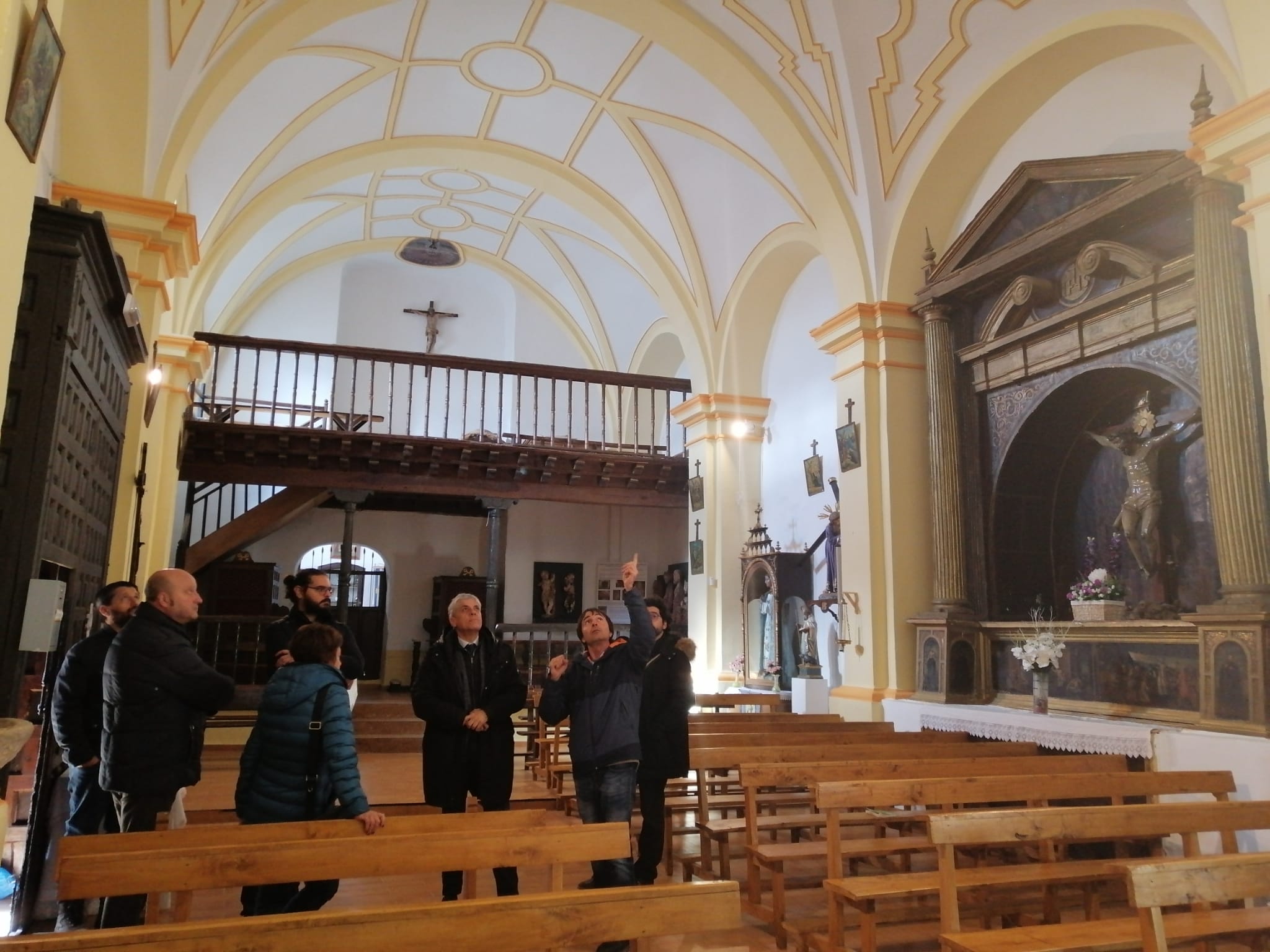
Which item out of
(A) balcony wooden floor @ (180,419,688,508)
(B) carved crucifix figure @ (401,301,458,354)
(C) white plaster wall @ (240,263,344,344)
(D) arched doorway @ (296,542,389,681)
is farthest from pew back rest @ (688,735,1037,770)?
(C) white plaster wall @ (240,263,344,344)

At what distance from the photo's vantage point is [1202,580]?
612cm

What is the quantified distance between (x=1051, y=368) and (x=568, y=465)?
6602mm

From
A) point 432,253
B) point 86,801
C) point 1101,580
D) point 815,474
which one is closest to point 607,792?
point 86,801

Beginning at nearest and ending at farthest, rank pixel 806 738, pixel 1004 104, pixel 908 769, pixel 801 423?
pixel 908 769 → pixel 806 738 → pixel 1004 104 → pixel 801 423

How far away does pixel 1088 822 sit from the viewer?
10.3 feet

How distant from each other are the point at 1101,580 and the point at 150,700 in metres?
5.92

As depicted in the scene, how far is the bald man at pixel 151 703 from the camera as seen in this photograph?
3256mm

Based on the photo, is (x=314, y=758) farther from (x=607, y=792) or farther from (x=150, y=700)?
(x=607, y=792)

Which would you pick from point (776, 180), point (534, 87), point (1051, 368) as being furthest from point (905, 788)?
point (534, 87)

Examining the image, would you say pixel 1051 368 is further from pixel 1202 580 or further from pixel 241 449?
pixel 241 449

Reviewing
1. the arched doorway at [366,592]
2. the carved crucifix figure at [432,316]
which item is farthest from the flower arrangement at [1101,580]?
the carved crucifix figure at [432,316]

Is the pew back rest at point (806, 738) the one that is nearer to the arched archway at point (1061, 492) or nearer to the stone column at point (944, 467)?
the stone column at point (944, 467)

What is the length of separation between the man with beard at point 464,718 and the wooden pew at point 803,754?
107 centimetres

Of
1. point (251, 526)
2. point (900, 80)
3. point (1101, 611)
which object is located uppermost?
point (900, 80)
